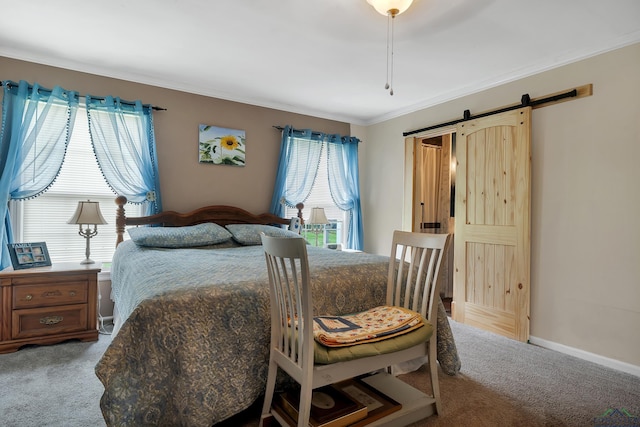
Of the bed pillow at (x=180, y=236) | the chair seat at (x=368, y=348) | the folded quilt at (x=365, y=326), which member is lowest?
the chair seat at (x=368, y=348)

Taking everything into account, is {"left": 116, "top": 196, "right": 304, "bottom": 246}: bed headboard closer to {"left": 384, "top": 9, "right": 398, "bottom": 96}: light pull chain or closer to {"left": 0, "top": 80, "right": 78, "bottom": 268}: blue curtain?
{"left": 0, "top": 80, "right": 78, "bottom": 268}: blue curtain

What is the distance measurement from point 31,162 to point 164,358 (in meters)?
2.65

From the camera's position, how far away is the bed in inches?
55.2

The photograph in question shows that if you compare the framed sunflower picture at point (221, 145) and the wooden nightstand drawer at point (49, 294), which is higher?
the framed sunflower picture at point (221, 145)

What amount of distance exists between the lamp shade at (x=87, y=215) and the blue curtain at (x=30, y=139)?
0.43 m

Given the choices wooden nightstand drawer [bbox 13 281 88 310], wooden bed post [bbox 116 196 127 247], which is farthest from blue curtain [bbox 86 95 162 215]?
wooden nightstand drawer [bbox 13 281 88 310]

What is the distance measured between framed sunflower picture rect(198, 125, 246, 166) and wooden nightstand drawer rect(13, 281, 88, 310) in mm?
1714

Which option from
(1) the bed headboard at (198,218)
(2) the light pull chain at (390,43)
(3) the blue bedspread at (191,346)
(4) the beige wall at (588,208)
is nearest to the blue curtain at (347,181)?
(1) the bed headboard at (198,218)

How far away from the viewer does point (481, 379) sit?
2.32 meters

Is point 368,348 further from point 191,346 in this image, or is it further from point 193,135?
point 193,135

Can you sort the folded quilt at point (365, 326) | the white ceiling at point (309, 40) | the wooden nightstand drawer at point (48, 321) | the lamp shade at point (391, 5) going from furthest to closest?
the wooden nightstand drawer at point (48, 321)
the white ceiling at point (309, 40)
the lamp shade at point (391, 5)
the folded quilt at point (365, 326)

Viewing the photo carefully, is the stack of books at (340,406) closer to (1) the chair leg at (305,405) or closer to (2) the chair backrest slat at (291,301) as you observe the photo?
(1) the chair leg at (305,405)

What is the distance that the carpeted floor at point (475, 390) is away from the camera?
1.83m

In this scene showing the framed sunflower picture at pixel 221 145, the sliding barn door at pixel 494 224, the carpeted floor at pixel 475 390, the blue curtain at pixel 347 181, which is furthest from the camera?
the blue curtain at pixel 347 181
